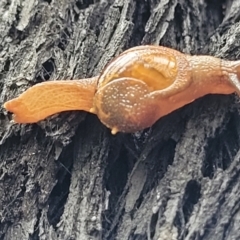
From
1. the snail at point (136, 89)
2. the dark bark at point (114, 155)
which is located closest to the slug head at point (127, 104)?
the snail at point (136, 89)

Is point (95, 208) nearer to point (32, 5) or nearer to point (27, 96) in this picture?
point (27, 96)

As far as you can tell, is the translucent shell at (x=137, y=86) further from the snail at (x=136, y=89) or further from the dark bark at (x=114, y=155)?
the dark bark at (x=114, y=155)

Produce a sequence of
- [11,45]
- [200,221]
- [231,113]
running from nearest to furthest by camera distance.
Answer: [200,221]
[231,113]
[11,45]

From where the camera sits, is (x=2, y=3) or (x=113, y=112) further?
(x=2, y=3)

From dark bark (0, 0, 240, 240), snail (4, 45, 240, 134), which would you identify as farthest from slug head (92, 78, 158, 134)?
dark bark (0, 0, 240, 240)


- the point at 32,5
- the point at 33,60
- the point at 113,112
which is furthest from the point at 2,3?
the point at 113,112

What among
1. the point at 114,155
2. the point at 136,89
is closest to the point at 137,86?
the point at 136,89

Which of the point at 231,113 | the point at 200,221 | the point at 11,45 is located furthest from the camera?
the point at 11,45

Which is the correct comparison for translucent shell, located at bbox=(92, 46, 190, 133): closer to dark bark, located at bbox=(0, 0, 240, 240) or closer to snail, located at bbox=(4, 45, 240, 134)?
snail, located at bbox=(4, 45, 240, 134)
